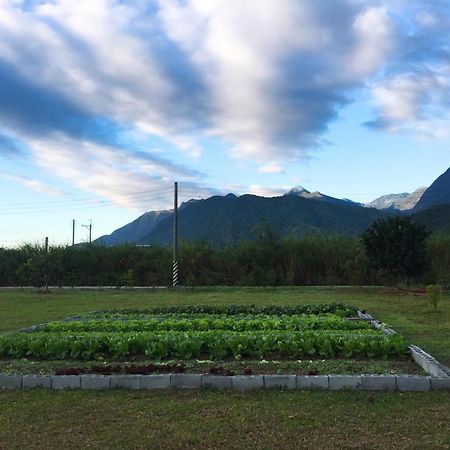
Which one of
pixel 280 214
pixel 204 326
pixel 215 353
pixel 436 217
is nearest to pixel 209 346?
pixel 215 353

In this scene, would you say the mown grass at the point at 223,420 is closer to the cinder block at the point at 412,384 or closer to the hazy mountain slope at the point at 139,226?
the cinder block at the point at 412,384

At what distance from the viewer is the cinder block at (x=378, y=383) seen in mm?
5340

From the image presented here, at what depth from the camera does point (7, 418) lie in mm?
4699

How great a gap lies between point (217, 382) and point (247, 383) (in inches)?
12.5

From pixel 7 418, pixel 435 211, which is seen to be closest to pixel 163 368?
pixel 7 418

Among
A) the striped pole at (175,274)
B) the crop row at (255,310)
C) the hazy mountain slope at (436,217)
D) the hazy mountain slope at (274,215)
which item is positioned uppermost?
the hazy mountain slope at (274,215)

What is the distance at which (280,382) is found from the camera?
17.9ft

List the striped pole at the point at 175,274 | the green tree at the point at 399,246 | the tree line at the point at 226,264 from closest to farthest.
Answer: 1. the green tree at the point at 399,246
2. the tree line at the point at 226,264
3. the striped pole at the point at 175,274

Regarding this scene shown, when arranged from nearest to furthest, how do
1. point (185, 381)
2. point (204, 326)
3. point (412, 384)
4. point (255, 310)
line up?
point (412, 384) → point (185, 381) → point (204, 326) → point (255, 310)

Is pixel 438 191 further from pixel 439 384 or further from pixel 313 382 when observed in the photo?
pixel 313 382

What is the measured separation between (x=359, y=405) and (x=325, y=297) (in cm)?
1264

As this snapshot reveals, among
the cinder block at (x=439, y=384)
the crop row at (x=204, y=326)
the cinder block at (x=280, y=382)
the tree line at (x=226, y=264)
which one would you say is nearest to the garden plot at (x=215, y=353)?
the cinder block at (x=280, y=382)

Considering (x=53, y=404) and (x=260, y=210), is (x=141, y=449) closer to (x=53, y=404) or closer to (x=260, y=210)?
Result: (x=53, y=404)

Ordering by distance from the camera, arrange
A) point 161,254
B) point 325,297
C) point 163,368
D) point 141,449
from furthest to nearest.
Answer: point 161,254 → point 325,297 → point 163,368 → point 141,449
